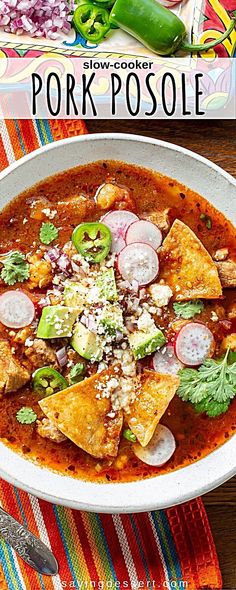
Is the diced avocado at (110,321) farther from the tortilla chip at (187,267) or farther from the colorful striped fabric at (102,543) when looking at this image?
the colorful striped fabric at (102,543)

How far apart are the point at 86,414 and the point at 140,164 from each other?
1436 mm

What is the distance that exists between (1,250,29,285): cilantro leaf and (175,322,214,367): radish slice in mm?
911

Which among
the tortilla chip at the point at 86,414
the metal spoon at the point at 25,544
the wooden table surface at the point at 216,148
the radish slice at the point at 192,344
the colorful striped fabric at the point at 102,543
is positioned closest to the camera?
the tortilla chip at the point at 86,414

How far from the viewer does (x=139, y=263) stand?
4301 mm


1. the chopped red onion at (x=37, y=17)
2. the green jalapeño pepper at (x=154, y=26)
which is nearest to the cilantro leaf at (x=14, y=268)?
the chopped red onion at (x=37, y=17)

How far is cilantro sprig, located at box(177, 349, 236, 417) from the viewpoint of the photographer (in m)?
4.32

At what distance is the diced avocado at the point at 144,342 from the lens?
4.25 metres

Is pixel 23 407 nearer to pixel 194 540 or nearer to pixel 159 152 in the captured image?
pixel 194 540

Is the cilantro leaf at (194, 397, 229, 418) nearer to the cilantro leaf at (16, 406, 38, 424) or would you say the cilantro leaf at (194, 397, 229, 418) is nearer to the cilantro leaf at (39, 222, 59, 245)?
the cilantro leaf at (16, 406, 38, 424)

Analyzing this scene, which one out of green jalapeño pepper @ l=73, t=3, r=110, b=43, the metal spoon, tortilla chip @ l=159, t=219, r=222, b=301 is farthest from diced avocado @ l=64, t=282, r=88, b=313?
green jalapeño pepper @ l=73, t=3, r=110, b=43

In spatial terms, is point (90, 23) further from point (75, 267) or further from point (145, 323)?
point (145, 323)

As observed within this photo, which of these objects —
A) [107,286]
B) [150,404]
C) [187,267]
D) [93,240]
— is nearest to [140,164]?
[93,240]

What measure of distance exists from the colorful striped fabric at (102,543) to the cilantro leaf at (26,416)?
47 centimetres

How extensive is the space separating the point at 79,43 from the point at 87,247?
1.34 metres
